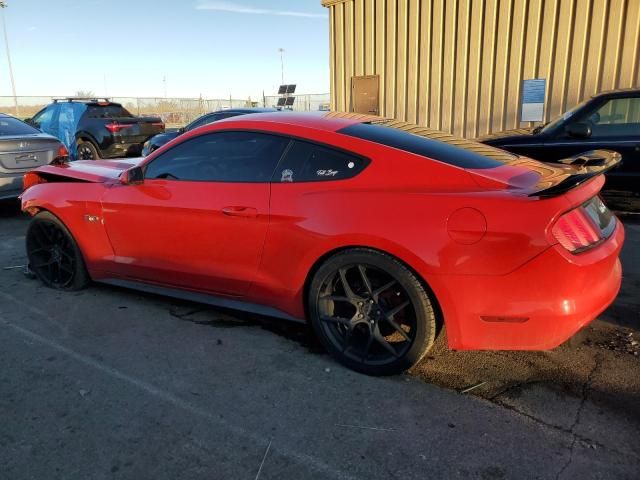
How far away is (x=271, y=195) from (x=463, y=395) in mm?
1585

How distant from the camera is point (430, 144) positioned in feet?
10.3

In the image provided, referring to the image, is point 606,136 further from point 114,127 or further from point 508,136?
point 114,127

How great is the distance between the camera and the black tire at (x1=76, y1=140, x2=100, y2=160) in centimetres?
1165

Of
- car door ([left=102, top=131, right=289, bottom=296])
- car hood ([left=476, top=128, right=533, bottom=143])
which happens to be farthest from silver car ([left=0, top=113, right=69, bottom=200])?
car hood ([left=476, top=128, right=533, bottom=143])

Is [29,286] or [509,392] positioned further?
[29,286]

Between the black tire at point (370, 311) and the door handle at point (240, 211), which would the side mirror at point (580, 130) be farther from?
Answer: the door handle at point (240, 211)

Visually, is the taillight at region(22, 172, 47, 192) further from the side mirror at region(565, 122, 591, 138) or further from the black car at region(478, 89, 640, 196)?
the side mirror at region(565, 122, 591, 138)

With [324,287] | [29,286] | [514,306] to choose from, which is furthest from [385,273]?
[29,286]

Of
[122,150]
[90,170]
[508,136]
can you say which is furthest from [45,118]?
[508,136]

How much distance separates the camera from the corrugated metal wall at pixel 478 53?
8.67 metres

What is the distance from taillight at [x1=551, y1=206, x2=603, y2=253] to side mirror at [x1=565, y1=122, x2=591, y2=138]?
3633 mm

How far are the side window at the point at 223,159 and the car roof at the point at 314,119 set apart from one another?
0.45 ft

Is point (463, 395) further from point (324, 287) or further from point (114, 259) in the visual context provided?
point (114, 259)

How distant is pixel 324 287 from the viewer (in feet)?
9.77
